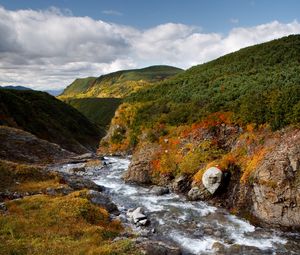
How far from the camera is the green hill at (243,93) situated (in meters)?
43.2

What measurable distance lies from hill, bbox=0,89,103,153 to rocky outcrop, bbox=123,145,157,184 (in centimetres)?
5658

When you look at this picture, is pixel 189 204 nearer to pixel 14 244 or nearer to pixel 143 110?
pixel 14 244

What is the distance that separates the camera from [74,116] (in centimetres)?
15600

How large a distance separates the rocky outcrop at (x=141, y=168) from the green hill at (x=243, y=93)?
7.50m

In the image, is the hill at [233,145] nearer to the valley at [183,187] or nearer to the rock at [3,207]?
the valley at [183,187]

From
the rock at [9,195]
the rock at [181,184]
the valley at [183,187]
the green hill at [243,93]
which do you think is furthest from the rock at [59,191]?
the green hill at [243,93]

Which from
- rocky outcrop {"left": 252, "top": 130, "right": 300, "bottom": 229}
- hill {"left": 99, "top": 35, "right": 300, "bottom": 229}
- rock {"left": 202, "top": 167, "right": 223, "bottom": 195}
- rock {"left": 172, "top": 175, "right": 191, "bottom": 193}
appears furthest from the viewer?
rock {"left": 172, "top": 175, "right": 191, "bottom": 193}

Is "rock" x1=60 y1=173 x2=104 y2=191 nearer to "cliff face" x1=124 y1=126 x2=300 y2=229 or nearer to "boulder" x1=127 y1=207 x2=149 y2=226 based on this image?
"cliff face" x1=124 y1=126 x2=300 y2=229

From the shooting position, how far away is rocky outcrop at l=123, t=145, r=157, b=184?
4966cm

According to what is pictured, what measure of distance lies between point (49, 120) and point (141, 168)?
83.0 m

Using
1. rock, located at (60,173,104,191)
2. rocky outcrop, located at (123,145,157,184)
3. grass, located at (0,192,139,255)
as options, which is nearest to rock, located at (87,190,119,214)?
grass, located at (0,192,139,255)

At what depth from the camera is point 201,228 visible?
103ft

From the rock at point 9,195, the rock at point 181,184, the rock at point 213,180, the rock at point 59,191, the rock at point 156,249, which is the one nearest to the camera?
the rock at point 156,249

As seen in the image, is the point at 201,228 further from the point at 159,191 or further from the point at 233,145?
the point at 233,145
